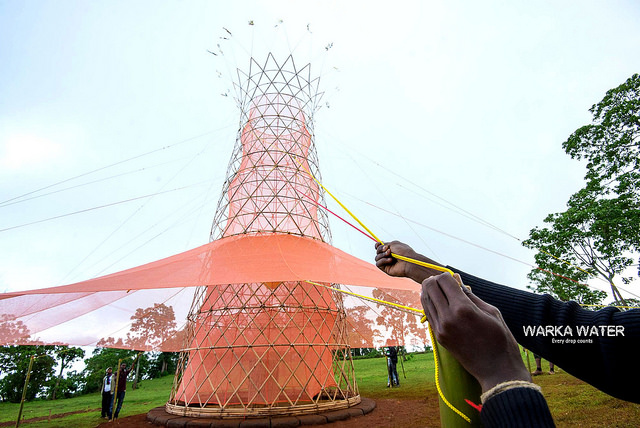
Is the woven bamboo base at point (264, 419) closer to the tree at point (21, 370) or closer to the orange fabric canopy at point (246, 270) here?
the orange fabric canopy at point (246, 270)

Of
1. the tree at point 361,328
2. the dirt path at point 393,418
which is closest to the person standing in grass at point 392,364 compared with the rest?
the tree at point 361,328

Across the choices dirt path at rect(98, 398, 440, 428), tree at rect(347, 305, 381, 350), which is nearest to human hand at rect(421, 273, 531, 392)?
dirt path at rect(98, 398, 440, 428)

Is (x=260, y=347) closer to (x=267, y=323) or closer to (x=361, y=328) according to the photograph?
(x=267, y=323)

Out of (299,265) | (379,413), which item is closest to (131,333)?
(299,265)

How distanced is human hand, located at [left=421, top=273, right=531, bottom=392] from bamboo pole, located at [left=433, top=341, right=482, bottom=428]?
3.5 inches

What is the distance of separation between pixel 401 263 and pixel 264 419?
5.47 metres

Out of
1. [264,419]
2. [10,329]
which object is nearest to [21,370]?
[10,329]

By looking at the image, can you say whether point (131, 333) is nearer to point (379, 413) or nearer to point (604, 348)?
point (379, 413)

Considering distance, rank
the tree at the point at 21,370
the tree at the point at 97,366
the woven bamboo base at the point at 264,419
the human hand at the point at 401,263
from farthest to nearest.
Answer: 1. the tree at the point at 97,366
2. the tree at the point at 21,370
3. the woven bamboo base at the point at 264,419
4. the human hand at the point at 401,263

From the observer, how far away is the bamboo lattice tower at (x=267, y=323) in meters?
6.36

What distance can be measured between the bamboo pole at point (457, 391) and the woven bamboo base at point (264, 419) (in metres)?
5.57

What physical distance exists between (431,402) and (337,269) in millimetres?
4100

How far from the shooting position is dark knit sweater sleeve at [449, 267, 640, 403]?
0.83m

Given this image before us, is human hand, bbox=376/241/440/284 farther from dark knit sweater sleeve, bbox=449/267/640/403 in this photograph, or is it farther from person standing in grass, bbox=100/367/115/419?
person standing in grass, bbox=100/367/115/419
